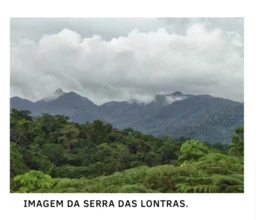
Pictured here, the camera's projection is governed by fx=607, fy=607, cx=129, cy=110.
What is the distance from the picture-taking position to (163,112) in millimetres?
8586

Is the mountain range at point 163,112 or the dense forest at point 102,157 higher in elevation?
the mountain range at point 163,112

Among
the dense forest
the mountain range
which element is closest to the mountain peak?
the mountain range

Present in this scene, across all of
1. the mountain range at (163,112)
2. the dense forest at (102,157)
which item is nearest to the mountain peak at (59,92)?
the mountain range at (163,112)

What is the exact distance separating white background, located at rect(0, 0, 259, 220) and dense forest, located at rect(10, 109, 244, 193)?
0.20m

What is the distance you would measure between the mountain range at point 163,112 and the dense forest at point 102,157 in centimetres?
10

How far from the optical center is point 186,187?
24.7 feet

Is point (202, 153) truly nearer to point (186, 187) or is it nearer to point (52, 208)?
point (186, 187)

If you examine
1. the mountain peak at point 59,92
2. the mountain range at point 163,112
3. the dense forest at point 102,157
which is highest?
the mountain peak at point 59,92

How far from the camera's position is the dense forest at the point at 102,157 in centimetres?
777

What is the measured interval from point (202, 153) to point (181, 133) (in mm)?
422

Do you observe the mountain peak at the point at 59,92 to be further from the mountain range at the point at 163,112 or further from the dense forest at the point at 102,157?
the dense forest at the point at 102,157

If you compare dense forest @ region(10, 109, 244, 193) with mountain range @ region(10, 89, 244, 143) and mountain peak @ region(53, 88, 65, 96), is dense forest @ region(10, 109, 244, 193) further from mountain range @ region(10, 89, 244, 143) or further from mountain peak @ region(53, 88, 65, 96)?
mountain peak @ region(53, 88, 65, 96)

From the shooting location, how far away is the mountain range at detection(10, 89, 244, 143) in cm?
840
